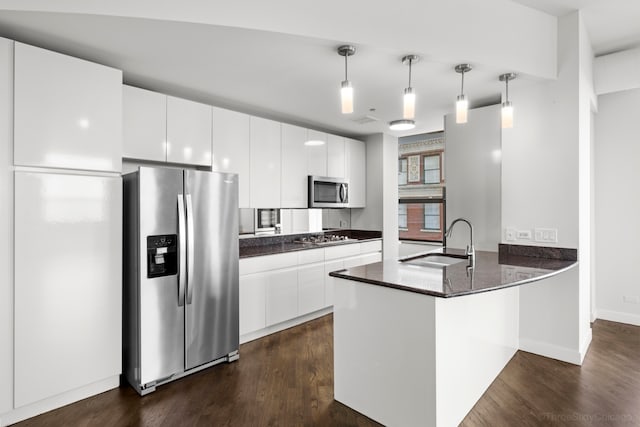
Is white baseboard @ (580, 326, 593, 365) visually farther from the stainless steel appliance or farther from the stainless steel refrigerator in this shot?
the stainless steel appliance

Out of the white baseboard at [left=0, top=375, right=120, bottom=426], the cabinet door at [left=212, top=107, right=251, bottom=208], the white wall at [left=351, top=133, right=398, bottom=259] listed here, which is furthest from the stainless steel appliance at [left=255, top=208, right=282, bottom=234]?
the white baseboard at [left=0, top=375, right=120, bottom=426]

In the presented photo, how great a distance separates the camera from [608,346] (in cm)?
329

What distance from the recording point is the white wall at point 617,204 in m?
3.85

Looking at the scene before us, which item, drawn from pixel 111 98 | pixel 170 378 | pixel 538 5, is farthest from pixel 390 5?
pixel 170 378

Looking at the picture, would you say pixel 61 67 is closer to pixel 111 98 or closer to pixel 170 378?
pixel 111 98

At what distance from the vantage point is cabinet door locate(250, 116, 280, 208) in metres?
3.86

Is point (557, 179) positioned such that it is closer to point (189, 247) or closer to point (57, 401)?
point (189, 247)

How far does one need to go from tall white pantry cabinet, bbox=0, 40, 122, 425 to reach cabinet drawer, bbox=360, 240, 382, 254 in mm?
3149

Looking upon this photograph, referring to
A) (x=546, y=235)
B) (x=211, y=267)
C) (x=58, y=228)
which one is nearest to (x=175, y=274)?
(x=211, y=267)

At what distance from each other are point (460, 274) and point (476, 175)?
1681 millimetres

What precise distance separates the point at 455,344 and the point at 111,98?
2912 millimetres

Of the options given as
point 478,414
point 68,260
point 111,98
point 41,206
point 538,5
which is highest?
point 538,5

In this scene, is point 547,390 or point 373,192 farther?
point 373,192

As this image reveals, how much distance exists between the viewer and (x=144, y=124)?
3.00m
